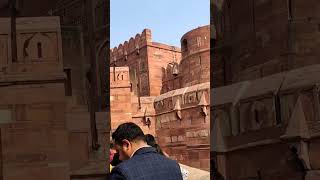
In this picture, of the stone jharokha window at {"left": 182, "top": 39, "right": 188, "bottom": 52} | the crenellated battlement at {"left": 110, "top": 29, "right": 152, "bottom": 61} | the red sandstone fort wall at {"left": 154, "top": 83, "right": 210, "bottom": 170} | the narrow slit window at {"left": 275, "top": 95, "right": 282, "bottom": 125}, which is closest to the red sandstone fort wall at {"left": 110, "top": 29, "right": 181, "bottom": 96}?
the crenellated battlement at {"left": 110, "top": 29, "right": 152, "bottom": 61}

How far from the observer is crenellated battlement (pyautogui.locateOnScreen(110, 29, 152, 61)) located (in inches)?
1042

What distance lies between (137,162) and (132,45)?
25.8m

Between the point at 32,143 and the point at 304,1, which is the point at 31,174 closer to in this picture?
the point at 32,143

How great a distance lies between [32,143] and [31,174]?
0.16 m

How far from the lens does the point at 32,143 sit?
279cm

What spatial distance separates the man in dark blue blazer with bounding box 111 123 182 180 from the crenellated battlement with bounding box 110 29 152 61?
79.2ft

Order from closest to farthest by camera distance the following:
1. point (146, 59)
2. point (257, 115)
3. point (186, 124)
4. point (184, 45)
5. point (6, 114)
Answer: point (6, 114) < point (257, 115) < point (186, 124) < point (184, 45) < point (146, 59)

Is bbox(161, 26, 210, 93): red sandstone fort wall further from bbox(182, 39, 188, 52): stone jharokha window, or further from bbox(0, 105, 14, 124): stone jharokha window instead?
bbox(0, 105, 14, 124): stone jharokha window

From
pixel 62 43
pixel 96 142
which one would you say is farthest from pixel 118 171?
pixel 62 43

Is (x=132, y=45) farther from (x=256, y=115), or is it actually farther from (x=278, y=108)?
(x=278, y=108)

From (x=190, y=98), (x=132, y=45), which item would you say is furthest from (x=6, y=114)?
(x=132, y=45)

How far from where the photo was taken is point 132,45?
27.6 metres

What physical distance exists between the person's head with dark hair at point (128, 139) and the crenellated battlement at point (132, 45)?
24136 millimetres

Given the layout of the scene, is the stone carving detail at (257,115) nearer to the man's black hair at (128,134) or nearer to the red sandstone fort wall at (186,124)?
the man's black hair at (128,134)
